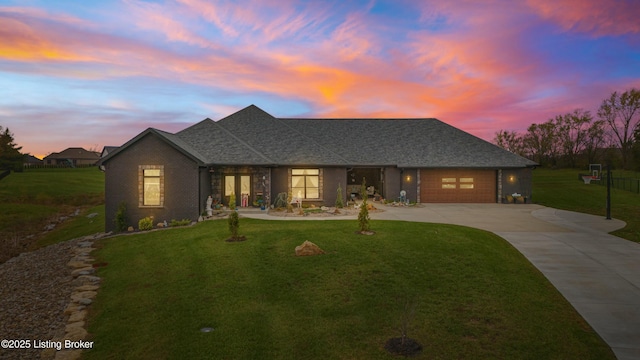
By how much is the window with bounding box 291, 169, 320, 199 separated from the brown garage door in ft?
29.6

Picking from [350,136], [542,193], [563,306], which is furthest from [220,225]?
[542,193]

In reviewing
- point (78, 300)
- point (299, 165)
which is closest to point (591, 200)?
point (299, 165)

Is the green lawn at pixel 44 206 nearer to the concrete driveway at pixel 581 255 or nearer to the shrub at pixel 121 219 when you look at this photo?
the shrub at pixel 121 219

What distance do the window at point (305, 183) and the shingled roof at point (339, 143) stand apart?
0.88 m

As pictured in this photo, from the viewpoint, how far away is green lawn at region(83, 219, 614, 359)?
7.13 meters

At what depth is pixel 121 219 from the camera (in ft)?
65.2

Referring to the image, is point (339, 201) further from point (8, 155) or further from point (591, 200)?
point (8, 155)

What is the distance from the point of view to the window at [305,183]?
26.4m

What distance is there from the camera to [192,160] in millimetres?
20578

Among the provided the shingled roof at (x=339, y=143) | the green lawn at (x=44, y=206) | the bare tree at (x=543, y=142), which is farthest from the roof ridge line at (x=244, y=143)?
the bare tree at (x=543, y=142)

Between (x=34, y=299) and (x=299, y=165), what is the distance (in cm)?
1703

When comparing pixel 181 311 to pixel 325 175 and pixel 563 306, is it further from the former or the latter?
pixel 325 175

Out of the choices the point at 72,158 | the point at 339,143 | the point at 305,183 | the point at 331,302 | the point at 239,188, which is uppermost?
the point at 72,158

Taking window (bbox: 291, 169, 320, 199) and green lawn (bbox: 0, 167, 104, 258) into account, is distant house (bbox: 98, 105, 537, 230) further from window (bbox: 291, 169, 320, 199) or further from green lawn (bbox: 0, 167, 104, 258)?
green lawn (bbox: 0, 167, 104, 258)
